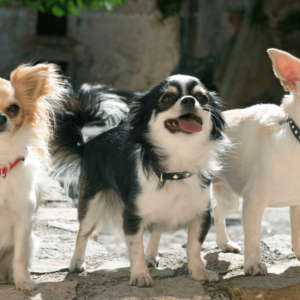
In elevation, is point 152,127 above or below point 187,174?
above

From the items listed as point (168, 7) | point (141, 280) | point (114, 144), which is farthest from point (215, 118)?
point (168, 7)

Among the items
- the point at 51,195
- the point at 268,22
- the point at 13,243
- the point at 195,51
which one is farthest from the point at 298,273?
the point at 195,51

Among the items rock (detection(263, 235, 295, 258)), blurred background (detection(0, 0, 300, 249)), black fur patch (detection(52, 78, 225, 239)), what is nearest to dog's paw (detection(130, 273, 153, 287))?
black fur patch (detection(52, 78, 225, 239))

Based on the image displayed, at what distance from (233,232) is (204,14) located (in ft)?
33.4

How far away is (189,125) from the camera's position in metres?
2.31

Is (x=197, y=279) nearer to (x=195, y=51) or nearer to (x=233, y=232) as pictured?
(x=233, y=232)

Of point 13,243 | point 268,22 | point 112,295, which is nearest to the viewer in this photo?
point 112,295

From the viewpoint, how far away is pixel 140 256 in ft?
7.85

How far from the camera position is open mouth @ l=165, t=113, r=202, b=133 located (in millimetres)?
2305

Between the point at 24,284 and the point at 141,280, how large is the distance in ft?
2.13

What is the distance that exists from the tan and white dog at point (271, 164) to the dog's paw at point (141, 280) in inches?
22.8

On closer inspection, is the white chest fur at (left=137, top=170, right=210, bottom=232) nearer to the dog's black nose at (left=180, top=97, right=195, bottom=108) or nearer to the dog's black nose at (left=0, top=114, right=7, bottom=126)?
the dog's black nose at (left=180, top=97, right=195, bottom=108)

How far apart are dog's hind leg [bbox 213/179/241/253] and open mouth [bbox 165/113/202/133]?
2.72 feet

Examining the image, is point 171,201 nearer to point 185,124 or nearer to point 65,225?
point 185,124
